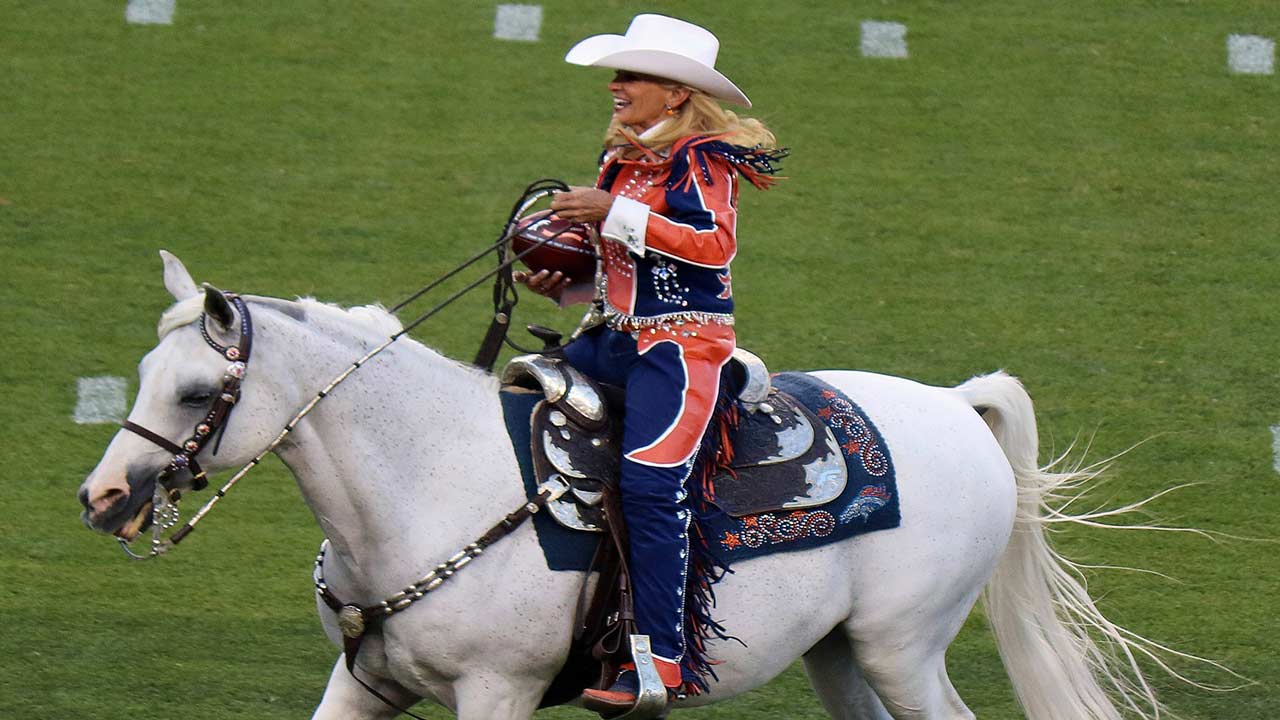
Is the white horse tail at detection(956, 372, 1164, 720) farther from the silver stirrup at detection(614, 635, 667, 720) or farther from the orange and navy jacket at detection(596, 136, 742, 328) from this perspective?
the silver stirrup at detection(614, 635, 667, 720)

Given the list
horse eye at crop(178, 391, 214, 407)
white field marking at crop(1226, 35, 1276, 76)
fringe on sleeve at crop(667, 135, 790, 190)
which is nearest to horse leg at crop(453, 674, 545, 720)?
horse eye at crop(178, 391, 214, 407)

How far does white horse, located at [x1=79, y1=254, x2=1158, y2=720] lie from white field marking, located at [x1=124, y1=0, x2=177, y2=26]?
22.0 feet

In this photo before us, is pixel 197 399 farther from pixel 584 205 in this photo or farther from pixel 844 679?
pixel 844 679

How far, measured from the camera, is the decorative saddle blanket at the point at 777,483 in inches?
159

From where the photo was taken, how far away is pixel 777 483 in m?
4.32

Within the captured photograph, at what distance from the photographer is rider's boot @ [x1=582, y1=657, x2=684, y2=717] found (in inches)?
157

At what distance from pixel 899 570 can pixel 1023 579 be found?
27.1 inches

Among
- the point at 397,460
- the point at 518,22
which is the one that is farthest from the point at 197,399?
the point at 518,22

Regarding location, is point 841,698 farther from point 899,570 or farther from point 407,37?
point 407,37

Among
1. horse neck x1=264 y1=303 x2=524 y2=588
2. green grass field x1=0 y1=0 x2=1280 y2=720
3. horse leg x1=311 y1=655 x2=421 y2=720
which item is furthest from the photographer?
green grass field x1=0 y1=0 x2=1280 y2=720

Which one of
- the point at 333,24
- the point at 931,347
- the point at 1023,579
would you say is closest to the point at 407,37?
the point at 333,24

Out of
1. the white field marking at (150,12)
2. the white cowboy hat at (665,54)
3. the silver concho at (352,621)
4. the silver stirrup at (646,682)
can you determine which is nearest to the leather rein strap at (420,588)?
the silver concho at (352,621)

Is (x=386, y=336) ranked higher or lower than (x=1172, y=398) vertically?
higher

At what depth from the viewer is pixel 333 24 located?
33.6ft
